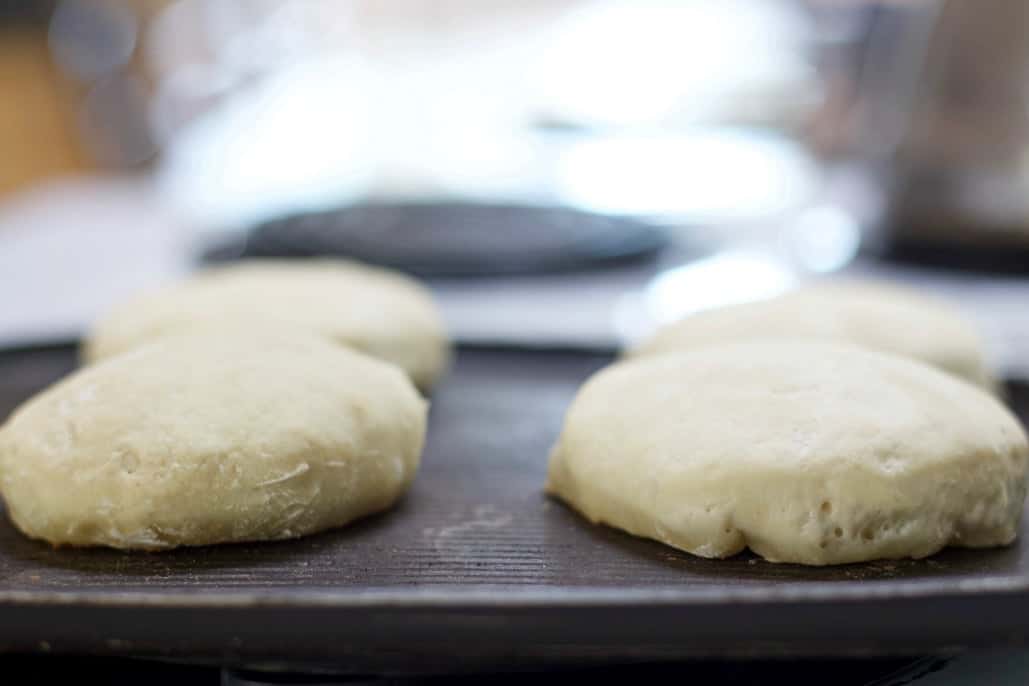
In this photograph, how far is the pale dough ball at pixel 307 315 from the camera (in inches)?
47.6

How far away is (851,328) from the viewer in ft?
3.78

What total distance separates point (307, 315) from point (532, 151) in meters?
2.42

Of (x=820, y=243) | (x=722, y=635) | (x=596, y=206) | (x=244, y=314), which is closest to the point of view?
(x=722, y=635)

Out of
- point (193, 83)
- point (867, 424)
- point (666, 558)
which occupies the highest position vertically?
point (193, 83)

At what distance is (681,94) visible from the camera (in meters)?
3.72

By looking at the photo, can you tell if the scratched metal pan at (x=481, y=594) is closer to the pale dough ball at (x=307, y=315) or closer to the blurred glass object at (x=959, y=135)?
the pale dough ball at (x=307, y=315)

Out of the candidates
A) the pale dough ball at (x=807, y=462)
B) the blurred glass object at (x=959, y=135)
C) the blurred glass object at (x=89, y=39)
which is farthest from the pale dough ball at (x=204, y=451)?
the blurred glass object at (x=89, y=39)

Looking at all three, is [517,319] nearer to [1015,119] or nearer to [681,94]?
[1015,119]

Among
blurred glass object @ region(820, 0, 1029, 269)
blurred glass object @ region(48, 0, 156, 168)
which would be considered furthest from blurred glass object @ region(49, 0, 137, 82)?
blurred glass object @ region(820, 0, 1029, 269)

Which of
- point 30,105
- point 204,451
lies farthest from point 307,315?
point 30,105

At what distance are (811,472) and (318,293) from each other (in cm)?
68

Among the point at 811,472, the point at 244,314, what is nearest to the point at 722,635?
the point at 811,472

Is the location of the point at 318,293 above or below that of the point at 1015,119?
below

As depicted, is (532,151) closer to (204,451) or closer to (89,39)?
(89,39)
